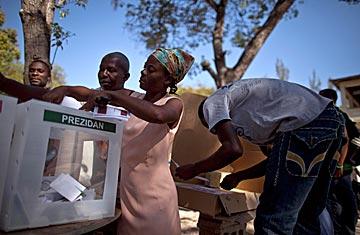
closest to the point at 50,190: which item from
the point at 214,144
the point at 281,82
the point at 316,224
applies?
the point at 281,82

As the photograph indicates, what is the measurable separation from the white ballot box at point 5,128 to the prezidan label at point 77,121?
0.08 metres

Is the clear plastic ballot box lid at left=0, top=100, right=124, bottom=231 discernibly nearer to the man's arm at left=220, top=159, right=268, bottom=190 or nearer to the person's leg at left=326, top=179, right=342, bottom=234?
the man's arm at left=220, top=159, right=268, bottom=190

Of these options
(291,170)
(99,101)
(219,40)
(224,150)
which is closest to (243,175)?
(291,170)

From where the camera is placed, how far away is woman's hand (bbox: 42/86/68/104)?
1.12 meters

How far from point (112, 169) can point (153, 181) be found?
0.22m

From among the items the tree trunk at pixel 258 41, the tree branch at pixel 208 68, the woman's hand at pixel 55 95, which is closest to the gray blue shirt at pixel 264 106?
the woman's hand at pixel 55 95

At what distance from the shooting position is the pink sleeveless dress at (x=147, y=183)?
115 centimetres

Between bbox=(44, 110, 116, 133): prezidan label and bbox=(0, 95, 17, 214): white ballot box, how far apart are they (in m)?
0.08

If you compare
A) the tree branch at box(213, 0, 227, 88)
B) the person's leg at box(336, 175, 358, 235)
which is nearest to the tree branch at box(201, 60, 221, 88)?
the tree branch at box(213, 0, 227, 88)

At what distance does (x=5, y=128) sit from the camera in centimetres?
74

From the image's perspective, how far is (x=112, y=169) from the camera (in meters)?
0.99

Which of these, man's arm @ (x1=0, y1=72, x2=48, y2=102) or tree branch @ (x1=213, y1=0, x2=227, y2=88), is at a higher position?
tree branch @ (x1=213, y1=0, x2=227, y2=88)

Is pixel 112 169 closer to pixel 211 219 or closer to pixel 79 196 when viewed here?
pixel 79 196

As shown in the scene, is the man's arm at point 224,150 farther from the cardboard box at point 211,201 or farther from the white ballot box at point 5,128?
the white ballot box at point 5,128
